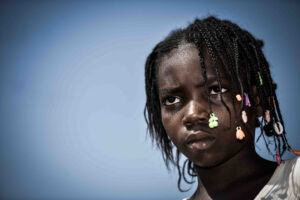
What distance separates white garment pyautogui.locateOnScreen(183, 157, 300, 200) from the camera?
1.09 metres

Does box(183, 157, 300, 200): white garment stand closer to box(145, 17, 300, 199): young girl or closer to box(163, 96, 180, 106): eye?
box(145, 17, 300, 199): young girl

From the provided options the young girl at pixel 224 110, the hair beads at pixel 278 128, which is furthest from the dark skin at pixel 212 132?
the hair beads at pixel 278 128

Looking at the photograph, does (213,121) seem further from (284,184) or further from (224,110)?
(284,184)

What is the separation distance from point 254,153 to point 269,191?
19cm

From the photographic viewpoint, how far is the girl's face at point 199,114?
117 centimetres

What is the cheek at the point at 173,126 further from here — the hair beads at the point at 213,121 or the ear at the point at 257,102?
the ear at the point at 257,102

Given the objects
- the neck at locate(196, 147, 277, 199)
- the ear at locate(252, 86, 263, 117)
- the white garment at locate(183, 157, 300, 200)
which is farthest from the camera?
the ear at locate(252, 86, 263, 117)

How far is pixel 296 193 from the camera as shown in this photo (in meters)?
1.08

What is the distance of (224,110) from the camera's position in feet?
3.90

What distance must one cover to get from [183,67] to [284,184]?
0.67 meters

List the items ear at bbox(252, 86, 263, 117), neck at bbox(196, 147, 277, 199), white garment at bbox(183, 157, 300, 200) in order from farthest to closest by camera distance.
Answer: ear at bbox(252, 86, 263, 117) → neck at bbox(196, 147, 277, 199) → white garment at bbox(183, 157, 300, 200)

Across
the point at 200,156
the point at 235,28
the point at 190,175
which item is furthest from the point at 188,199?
the point at 235,28

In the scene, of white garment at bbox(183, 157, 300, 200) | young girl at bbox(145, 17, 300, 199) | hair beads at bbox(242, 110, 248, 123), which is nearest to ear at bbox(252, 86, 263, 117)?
young girl at bbox(145, 17, 300, 199)

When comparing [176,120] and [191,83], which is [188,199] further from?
[191,83]
